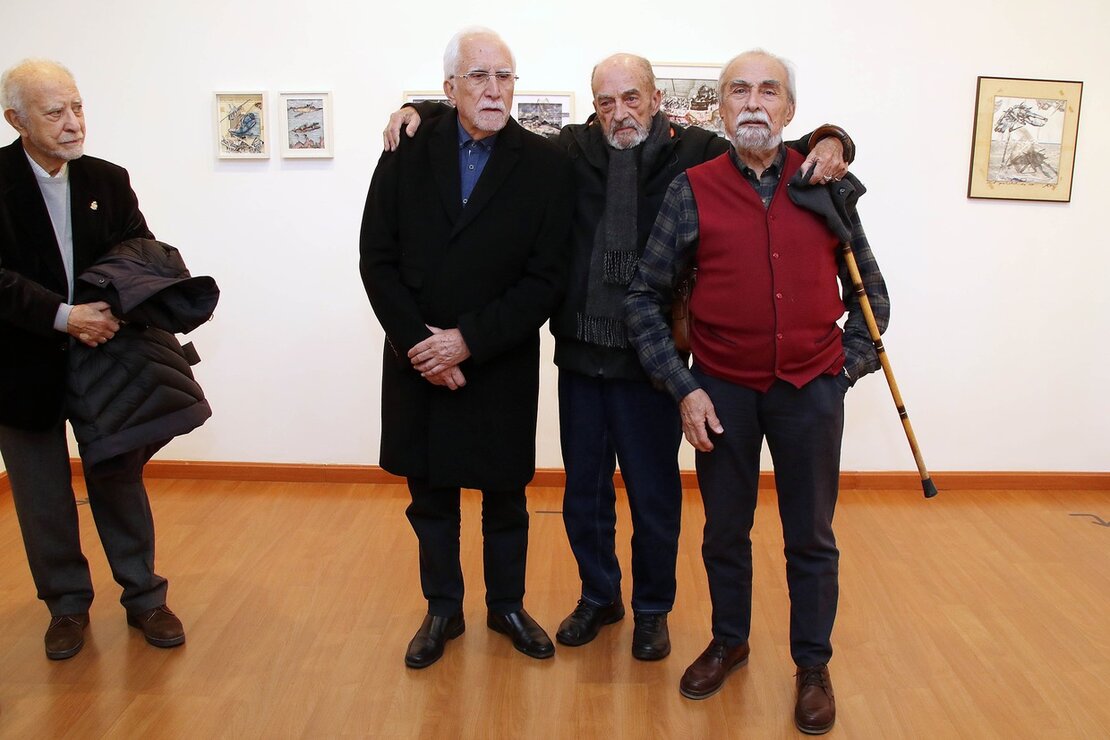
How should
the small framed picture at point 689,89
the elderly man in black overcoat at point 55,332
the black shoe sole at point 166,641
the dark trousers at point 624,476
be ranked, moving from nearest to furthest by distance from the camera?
the elderly man in black overcoat at point 55,332, the dark trousers at point 624,476, the black shoe sole at point 166,641, the small framed picture at point 689,89

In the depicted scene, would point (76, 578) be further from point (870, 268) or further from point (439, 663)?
point (870, 268)

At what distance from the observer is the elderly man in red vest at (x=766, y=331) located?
2389 millimetres

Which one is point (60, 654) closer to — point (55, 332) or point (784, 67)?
point (55, 332)

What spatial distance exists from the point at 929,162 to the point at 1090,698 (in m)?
2.35

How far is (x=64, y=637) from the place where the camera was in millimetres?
2871

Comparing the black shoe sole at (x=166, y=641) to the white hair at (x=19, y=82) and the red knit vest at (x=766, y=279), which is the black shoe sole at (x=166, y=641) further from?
the red knit vest at (x=766, y=279)

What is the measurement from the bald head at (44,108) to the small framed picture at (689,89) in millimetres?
2315

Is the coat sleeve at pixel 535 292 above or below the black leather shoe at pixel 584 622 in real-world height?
above

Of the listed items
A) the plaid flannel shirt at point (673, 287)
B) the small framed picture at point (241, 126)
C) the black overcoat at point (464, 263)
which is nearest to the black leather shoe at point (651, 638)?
the black overcoat at point (464, 263)

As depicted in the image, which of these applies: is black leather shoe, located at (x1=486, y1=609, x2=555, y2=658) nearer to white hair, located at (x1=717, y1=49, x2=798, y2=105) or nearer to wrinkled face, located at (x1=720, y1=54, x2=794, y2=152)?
wrinkled face, located at (x1=720, y1=54, x2=794, y2=152)

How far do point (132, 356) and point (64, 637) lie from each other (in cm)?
85

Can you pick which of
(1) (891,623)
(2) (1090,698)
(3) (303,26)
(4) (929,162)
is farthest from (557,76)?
(2) (1090,698)

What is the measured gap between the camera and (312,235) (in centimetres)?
433

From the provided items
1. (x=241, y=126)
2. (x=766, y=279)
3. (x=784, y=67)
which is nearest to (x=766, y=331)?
(x=766, y=279)
